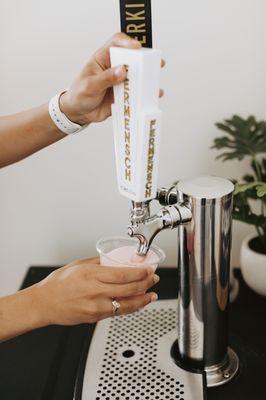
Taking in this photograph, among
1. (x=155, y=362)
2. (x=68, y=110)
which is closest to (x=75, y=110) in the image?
(x=68, y=110)

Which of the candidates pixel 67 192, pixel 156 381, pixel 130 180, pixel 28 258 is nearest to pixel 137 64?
pixel 130 180

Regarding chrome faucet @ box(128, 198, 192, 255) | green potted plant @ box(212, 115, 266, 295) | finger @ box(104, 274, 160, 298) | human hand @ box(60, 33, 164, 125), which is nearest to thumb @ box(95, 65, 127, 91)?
human hand @ box(60, 33, 164, 125)

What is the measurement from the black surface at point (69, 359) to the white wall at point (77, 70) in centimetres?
25

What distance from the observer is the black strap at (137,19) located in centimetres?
65

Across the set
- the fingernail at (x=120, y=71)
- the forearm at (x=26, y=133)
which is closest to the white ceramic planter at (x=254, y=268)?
the forearm at (x=26, y=133)

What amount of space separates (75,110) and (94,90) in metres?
0.12

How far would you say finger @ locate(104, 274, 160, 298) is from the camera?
2.28 feet

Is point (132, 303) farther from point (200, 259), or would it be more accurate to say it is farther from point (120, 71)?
point (120, 71)

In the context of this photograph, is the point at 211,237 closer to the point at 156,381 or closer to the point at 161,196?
the point at 161,196

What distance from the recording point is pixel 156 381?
0.81 meters

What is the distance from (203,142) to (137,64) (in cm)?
58

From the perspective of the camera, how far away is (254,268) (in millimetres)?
1021

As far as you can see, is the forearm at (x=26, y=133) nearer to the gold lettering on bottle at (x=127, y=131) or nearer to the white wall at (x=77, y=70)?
the white wall at (x=77, y=70)

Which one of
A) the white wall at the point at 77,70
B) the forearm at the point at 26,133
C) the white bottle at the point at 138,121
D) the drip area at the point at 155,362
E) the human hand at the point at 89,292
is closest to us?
the white bottle at the point at 138,121
